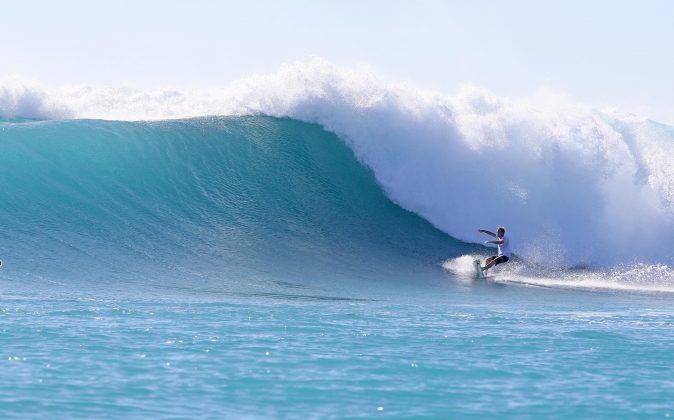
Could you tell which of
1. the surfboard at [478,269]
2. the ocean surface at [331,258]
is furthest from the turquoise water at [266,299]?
the surfboard at [478,269]

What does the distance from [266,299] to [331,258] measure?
4205mm

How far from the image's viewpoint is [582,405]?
20.9 feet

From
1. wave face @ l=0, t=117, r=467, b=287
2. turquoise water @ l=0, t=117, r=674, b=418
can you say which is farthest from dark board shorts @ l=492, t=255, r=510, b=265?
wave face @ l=0, t=117, r=467, b=287

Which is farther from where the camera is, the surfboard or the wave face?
the surfboard

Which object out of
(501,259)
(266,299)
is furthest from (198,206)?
(266,299)

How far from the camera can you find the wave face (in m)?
14.6

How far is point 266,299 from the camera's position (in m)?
11.9

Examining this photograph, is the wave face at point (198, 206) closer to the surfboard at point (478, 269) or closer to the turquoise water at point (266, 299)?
the turquoise water at point (266, 299)

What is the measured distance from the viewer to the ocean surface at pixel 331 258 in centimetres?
676

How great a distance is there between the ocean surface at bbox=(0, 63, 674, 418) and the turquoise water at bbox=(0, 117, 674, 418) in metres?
0.04

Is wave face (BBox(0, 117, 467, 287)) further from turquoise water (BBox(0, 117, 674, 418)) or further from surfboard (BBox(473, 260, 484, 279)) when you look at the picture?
surfboard (BBox(473, 260, 484, 279))

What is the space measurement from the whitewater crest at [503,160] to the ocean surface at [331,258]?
0.18ft

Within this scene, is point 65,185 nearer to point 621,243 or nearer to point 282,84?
point 282,84

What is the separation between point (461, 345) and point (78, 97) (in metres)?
26.5
